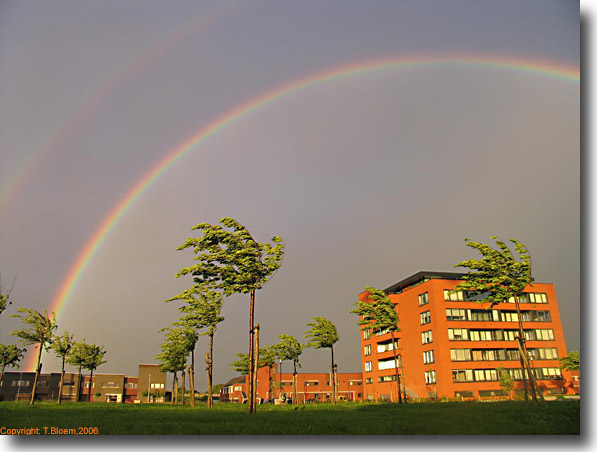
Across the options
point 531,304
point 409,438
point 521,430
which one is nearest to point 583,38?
point 521,430

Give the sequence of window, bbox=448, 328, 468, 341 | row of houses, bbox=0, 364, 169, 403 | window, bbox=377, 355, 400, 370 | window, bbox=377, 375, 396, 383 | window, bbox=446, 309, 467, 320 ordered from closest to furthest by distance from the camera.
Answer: window, bbox=448, 328, 468, 341 < window, bbox=446, 309, 467, 320 < window, bbox=377, 375, 396, 383 < window, bbox=377, 355, 400, 370 < row of houses, bbox=0, 364, 169, 403

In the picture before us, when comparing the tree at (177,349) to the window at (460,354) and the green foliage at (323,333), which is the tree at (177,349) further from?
the window at (460,354)

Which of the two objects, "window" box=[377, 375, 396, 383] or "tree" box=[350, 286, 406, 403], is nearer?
"tree" box=[350, 286, 406, 403]

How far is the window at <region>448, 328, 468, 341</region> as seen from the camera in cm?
5338

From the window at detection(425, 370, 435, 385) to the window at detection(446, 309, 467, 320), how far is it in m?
6.87

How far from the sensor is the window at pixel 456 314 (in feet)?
177

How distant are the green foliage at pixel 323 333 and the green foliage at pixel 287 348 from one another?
563cm

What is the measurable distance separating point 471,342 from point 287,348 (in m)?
22.1

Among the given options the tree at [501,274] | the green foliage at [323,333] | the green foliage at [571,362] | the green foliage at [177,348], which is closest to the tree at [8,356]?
the green foliage at [177,348]

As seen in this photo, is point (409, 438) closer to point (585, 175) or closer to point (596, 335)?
point (596, 335)

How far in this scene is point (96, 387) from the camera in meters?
95.4

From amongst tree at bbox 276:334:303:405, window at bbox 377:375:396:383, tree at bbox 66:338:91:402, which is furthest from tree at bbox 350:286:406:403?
tree at bbox 66:338:91:402

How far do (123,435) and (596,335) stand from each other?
13.0m

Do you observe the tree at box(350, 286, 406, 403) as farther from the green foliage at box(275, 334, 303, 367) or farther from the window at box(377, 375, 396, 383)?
the window at box(377, 375, 396, 383)
